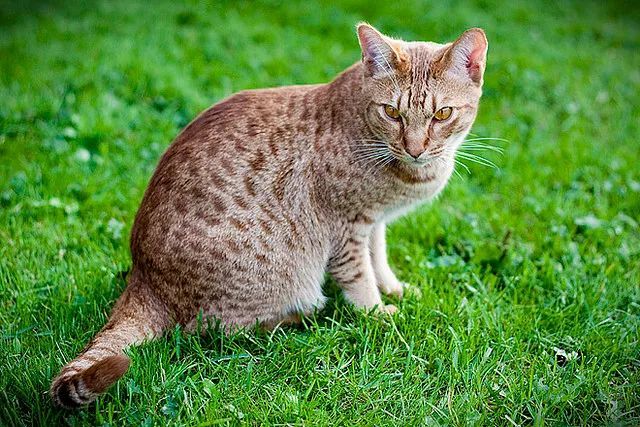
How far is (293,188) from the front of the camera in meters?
3.49

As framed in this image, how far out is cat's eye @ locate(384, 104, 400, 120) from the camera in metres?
3.35

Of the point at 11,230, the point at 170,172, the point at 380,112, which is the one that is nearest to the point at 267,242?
the point at 170,172

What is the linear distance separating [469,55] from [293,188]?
1096 millimetres

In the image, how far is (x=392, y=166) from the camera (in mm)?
3525

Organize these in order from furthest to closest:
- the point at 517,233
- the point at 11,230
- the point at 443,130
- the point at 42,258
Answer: the point at 517,233, the point at 11,230, the point at 42,258, the point at 443,130

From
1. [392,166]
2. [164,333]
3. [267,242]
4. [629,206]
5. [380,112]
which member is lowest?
[629,206]

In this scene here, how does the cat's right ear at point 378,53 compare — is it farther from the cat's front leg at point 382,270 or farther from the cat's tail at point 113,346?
the cat's tail at point 113,346

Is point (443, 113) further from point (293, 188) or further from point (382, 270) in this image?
point (382, 270)

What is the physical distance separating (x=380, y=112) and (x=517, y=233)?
5.60 ft

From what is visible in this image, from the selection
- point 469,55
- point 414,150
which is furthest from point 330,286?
point 469,55

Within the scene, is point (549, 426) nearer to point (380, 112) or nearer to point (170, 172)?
point (380, 112)

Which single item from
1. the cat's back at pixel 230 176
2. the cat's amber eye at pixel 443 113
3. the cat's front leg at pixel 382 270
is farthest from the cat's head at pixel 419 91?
the cat's front leg at pixel 382 270

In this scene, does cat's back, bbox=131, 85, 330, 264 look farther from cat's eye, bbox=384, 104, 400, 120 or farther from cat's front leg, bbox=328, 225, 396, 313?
cat's eye, bbox=384, 104, 400, 120

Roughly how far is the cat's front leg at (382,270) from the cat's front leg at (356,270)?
0.21m
